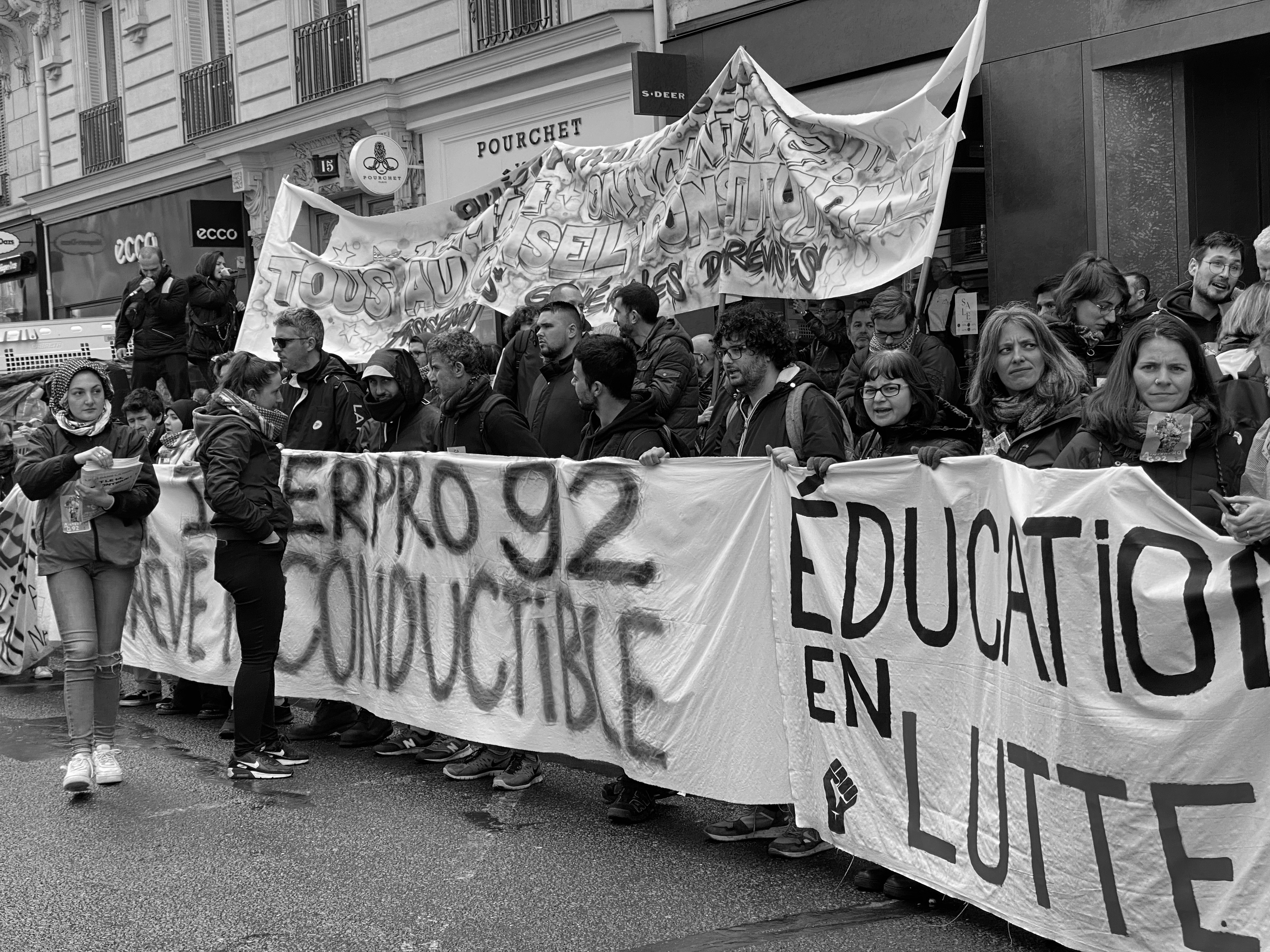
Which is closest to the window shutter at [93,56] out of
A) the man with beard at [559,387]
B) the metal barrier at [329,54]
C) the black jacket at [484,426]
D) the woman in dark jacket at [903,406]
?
the metal barrier at [329,54]

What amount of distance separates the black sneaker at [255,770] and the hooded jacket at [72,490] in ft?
3.47

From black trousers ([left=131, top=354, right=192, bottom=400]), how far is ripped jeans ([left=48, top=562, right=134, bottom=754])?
20.6 feet

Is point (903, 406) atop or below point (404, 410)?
below

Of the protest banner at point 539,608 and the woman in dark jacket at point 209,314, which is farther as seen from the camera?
the woman in dark jacket at point 209,314

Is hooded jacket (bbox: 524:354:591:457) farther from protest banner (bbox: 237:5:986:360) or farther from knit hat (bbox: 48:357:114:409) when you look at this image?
knit hat (bbox: 48:357:114:409)

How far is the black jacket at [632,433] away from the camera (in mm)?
6078

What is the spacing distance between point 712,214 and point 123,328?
295 inches

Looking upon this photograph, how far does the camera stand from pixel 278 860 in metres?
5.45

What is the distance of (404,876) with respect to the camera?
5223mm

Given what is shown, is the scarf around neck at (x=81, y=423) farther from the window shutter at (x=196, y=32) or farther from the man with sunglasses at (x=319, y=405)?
the window shutter at (x=196, y=32)

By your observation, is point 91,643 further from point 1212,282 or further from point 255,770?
point 1212,282

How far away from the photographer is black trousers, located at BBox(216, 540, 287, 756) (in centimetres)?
674

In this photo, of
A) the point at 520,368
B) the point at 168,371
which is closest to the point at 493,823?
the point at 520,368

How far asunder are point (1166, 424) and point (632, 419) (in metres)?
2.48
